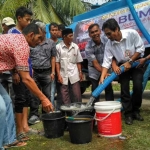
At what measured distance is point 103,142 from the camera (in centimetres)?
384

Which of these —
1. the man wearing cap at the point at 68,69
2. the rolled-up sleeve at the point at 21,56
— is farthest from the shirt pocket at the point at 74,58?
the rolled-up sleeve at the point at 21,56

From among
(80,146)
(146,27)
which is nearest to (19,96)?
(80,146)

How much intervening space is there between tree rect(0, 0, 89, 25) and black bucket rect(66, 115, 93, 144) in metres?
10.5

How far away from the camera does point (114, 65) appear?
4570 mm

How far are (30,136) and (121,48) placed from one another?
1.90 metres

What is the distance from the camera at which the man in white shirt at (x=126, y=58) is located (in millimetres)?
4434

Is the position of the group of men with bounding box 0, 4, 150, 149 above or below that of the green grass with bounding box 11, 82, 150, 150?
above

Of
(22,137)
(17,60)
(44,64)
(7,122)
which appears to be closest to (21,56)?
(17,60)

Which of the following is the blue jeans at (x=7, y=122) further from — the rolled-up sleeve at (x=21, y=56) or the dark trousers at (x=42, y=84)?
the dark trousers at (x=42, y=84)

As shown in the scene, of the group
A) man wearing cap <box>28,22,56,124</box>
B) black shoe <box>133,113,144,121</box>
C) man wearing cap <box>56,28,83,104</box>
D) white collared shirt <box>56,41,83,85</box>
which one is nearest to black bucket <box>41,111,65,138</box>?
man wearing cap <box>56,28,83,104</box>

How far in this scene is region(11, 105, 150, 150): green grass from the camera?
3.64 metres

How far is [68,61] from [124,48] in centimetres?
94

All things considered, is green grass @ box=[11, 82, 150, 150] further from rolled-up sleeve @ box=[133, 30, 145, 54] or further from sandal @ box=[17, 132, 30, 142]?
rolled-up sleeve @ box=[133, 30, 145, 54]

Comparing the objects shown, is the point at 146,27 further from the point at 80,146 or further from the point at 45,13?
the point at 45,13
